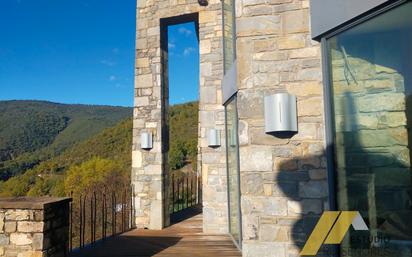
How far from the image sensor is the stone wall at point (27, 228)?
3.79 m

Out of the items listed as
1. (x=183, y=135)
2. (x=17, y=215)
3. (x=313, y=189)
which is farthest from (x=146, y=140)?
(x=183, y=135)

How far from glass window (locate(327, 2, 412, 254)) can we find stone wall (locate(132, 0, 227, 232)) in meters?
3.67

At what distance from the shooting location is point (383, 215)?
109 inches

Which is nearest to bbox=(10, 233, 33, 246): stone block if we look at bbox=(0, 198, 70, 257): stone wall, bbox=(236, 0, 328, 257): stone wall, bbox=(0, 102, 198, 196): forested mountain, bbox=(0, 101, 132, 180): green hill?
bbox=(0, 198, 70, 257): stone wall

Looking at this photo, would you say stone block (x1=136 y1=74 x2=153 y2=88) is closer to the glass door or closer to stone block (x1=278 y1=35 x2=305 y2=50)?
the glass door

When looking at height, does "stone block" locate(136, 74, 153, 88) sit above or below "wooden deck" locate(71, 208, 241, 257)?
above

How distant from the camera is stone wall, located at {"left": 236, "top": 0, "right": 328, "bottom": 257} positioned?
3.32 metres

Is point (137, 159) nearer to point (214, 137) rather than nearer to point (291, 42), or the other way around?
point (214, 137)

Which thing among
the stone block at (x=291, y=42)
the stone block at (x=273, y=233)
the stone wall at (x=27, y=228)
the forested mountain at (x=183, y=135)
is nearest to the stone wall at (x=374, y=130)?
the stone block at (x=291, y=42)

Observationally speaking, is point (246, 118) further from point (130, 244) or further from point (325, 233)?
point (130, 244)

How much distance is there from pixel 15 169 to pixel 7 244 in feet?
121

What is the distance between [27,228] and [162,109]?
3.94 m

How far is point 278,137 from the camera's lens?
341cm

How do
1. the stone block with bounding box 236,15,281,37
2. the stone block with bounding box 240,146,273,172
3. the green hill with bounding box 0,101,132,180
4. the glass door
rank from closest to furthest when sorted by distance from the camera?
the stone block with bounding box 240,146,273,172, the stone block with bounding box 236,15,281,37, the glass door, the green hill with bounding box 0,101,132,180
